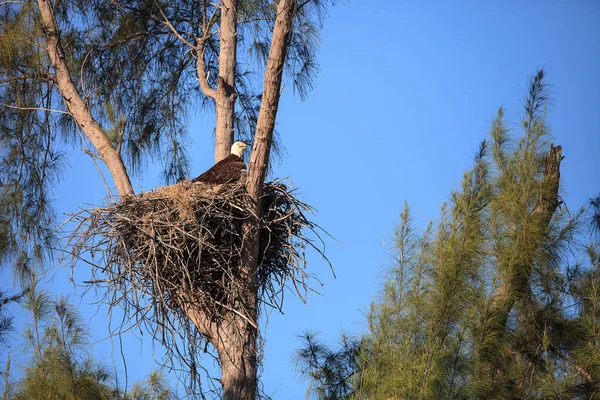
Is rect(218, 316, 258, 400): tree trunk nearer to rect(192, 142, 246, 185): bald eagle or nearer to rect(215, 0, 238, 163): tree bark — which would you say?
rect(192, 142, 246, 185): bald eagle

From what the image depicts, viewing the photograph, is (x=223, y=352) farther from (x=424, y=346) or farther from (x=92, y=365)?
(x=92, y=365)

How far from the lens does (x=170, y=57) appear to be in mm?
7695

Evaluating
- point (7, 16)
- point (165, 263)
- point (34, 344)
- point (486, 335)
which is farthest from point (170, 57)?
point (486, 335)

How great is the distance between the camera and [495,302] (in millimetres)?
5820

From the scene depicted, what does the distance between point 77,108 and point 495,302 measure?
10.8 feet

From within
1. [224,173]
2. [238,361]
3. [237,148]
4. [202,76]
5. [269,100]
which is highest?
[202,76]

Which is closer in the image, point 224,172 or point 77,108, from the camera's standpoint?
point 224,172

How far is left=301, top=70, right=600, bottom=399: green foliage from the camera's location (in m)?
5.41

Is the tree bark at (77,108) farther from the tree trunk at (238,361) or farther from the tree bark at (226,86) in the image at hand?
the tree trunk at (238,361)

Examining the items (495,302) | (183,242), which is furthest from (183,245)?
(495,302)

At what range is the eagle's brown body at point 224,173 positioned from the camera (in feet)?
17.3

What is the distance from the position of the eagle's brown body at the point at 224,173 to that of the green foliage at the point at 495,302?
4.03ft

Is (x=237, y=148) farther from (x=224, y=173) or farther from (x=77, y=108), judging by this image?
(x=77, y=108)

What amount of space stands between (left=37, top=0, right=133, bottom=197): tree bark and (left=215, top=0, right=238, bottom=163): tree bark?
2.30ft
